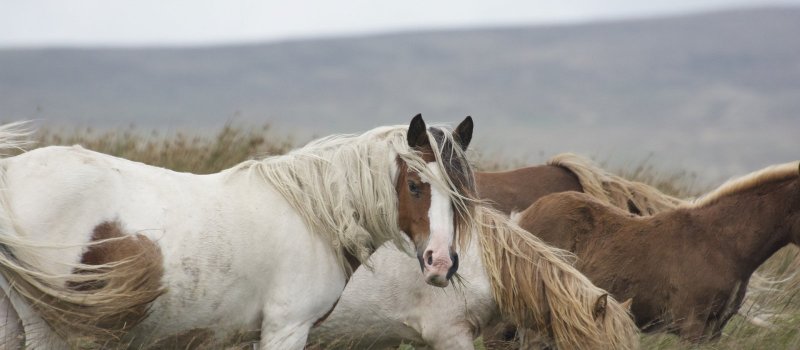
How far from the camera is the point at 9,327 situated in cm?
420

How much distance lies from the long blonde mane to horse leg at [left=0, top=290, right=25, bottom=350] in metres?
2.17

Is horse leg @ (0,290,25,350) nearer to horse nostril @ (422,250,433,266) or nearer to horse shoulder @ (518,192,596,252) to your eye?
horse nostril @ (422,250,433,266)

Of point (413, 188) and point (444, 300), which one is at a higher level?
point (413, 188)

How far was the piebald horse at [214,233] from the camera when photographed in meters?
4.02

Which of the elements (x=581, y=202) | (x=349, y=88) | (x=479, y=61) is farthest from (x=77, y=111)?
(x=581, y=202)

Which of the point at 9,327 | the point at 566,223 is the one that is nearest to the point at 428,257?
the point at 9,327

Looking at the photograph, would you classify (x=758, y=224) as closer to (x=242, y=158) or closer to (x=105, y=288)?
(x=105, y=288)

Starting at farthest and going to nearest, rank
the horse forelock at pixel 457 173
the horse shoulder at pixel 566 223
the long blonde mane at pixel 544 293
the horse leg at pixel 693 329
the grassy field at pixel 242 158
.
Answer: the grassy field at pixel 242 158 < the horse shoulder at pixel 566 223 < the horse leg at pixel 693 329 < the long blonde mane at pixel 544 293 < the horse forelock at pixel 457 173

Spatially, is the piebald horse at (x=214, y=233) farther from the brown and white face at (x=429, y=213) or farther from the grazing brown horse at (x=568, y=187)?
the grazing brown horse at (x=568, y=187)

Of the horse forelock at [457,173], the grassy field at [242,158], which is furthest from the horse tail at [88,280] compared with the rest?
the grassy field at [242,158]

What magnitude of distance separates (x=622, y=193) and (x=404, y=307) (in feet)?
8.34

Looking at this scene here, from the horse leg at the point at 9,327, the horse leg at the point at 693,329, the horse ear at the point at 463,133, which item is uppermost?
the horse ear at the point at 463,133

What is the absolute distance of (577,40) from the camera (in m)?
113

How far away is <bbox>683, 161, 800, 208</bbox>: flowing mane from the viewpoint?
18.9 ft
